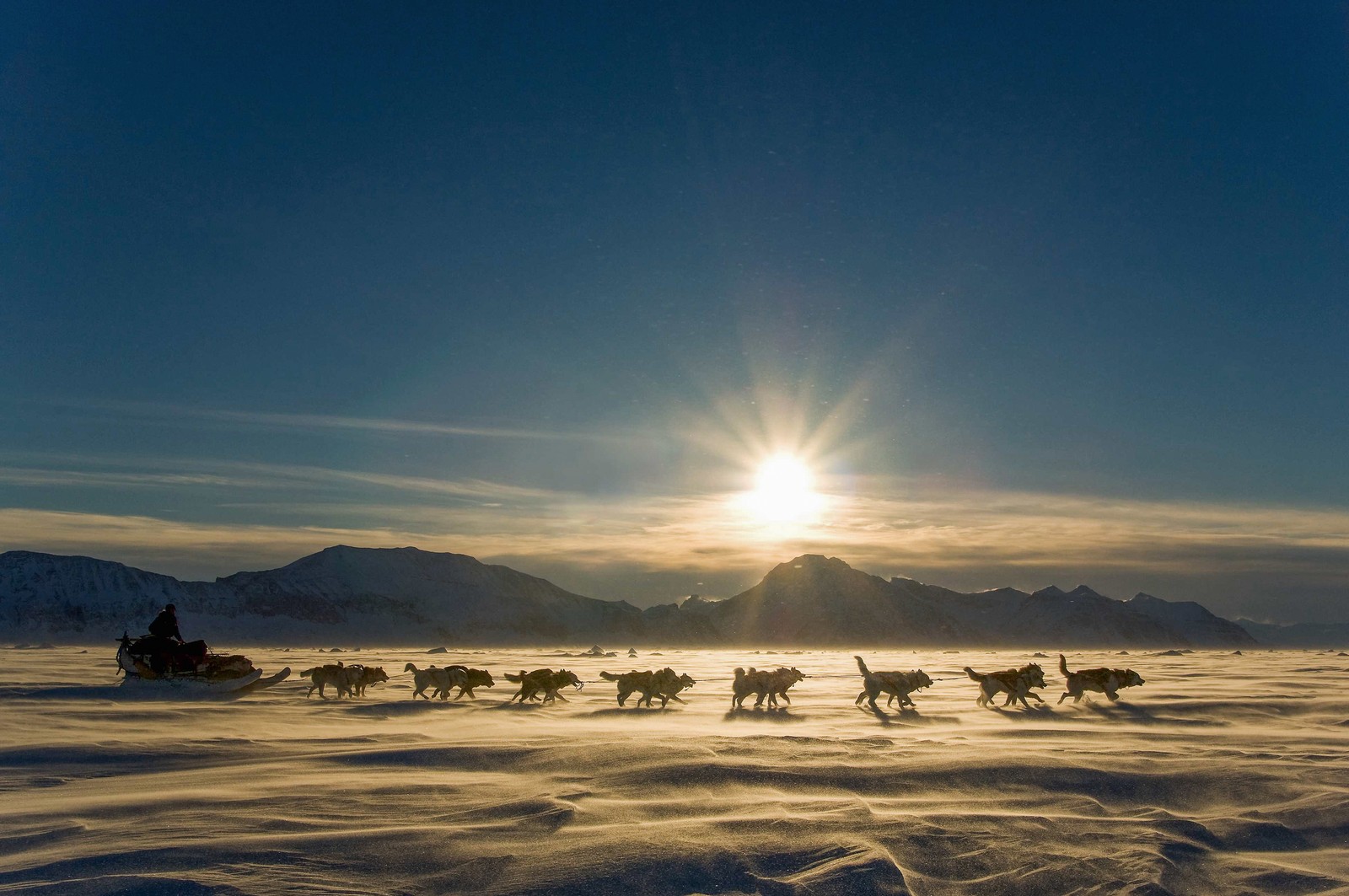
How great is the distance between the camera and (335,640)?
159 m

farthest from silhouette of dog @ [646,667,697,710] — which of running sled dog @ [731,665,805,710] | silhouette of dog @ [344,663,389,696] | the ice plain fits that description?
silhouette of dog @ [344,663,389,696]

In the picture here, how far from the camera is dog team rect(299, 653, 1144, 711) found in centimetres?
1681

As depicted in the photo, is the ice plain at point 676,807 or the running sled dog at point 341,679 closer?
the ice plain at point 676,807

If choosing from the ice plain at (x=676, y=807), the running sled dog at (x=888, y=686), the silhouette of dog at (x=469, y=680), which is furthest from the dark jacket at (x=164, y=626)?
the running sled dog at (x=888, y=686)

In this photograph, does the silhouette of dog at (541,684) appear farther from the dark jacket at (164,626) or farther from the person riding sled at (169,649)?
the dark jacket at (164,626)

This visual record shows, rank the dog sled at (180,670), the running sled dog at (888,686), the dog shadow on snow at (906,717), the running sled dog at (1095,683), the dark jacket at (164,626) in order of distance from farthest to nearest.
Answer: the dark jacket at (164,626), the dog sled at (180,670), the running sled dog at (1095,683), the running sled dog at (888,686), the dog shadow on snow at (906,717)

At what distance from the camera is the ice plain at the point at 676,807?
18.6 ft

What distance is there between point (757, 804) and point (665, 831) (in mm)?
1292

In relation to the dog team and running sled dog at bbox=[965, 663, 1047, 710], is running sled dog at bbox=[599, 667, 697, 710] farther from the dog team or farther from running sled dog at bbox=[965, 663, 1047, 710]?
running sled dog at bbox=[965, 663, 1047, 710]

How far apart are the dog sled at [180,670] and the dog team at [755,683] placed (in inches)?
79.0

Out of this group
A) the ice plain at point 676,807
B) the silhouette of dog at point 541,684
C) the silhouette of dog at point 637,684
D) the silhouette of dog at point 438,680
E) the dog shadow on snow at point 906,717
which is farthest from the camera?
the silhouette of dog at point 438,680

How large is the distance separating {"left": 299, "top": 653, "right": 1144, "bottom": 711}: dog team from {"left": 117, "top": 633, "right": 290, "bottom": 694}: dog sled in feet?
6.58

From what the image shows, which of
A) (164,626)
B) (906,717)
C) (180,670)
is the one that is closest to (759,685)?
(906,717)

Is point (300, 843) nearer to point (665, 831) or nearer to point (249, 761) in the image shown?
point (665, 831)
